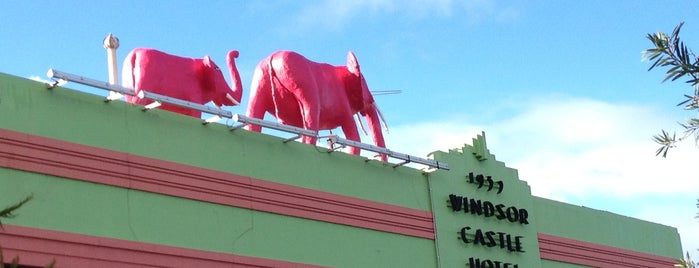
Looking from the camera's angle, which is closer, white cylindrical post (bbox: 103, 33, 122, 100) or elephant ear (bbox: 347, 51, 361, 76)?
white cylindrical post (bbox: 103, 33, 122, 100)

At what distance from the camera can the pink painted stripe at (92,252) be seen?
16.2 m

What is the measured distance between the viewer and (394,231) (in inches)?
866

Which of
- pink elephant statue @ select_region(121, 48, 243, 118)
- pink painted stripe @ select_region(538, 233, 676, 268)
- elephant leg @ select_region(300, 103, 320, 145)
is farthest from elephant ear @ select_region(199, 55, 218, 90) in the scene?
pink painted stripe @ select_region(538, 233, 676, 268)

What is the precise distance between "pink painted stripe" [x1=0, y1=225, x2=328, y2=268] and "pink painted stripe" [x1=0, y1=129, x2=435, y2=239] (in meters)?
0.90

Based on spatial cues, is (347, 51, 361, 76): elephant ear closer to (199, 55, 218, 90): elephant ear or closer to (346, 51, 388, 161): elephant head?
(346, 51, 388, 161): elephant head

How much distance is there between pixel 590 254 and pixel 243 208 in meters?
10.4

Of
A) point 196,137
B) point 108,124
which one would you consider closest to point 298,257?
point 196,137

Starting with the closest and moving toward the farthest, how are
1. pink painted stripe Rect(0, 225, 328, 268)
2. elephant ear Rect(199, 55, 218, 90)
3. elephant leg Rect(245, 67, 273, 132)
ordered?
pink painted stripe Rect(0, 225, 328, 268) < elephant ear Rect(199, 55, 218, 90) < elephant leg Rect(245, 67, 273, 132)

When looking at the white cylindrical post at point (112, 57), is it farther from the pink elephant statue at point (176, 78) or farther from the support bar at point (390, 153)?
the support bar at point (390, 153)

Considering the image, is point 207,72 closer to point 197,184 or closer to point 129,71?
point 129,71

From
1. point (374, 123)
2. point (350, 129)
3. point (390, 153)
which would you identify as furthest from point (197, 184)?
point (374, 123)

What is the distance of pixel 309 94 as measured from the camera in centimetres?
2180

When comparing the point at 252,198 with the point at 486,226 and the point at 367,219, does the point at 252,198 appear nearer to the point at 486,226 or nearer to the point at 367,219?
the point at 367,219

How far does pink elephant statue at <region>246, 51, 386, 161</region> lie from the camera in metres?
21.8
